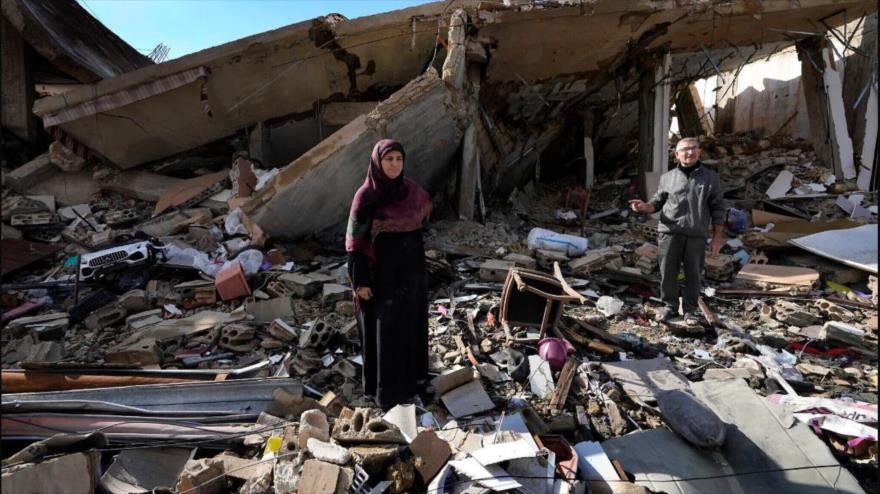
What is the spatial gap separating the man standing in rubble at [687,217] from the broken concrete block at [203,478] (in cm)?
380

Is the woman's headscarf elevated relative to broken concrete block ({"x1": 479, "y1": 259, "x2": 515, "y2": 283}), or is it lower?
elevated

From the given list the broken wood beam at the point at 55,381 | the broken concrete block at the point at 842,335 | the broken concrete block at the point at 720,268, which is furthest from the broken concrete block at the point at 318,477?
the broken concrete block at the point at 720,268

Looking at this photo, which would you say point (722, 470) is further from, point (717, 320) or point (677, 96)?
point (677, 96)

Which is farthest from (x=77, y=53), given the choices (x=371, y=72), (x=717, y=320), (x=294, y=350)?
(x=717, y=320)

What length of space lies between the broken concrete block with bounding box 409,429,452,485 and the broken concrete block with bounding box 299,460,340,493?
441 mm

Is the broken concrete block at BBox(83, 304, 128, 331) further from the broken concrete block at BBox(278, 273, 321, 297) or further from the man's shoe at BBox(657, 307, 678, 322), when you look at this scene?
→ the man's shoe at BBox(657, 307, 678, 322)

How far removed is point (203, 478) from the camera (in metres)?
2.39

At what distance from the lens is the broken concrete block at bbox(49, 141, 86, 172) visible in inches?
303

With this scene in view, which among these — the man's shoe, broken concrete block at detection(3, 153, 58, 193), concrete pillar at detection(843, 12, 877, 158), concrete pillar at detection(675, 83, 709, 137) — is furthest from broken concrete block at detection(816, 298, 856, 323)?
broken concrete block at detection(3, 153, 58, 193)

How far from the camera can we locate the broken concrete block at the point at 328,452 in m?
2.38

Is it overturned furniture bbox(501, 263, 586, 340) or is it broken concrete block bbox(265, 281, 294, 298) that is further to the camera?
broken concrete block bbox(265, 281, 294, 298)

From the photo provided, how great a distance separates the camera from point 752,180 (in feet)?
31.2

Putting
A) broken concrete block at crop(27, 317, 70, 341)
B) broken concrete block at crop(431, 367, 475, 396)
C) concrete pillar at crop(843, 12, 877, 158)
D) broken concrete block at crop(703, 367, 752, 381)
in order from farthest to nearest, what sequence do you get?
1. concrete pillar at crop(843, 12, 877, 158)
2. broken concrete block at crop(27, 317, 70, 341)
3. broken concrete block at crop(703, 367, 752, 381)
4. broken concrete block at crop(431, 367, 475, 396)

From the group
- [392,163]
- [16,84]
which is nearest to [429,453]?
[392,163]
